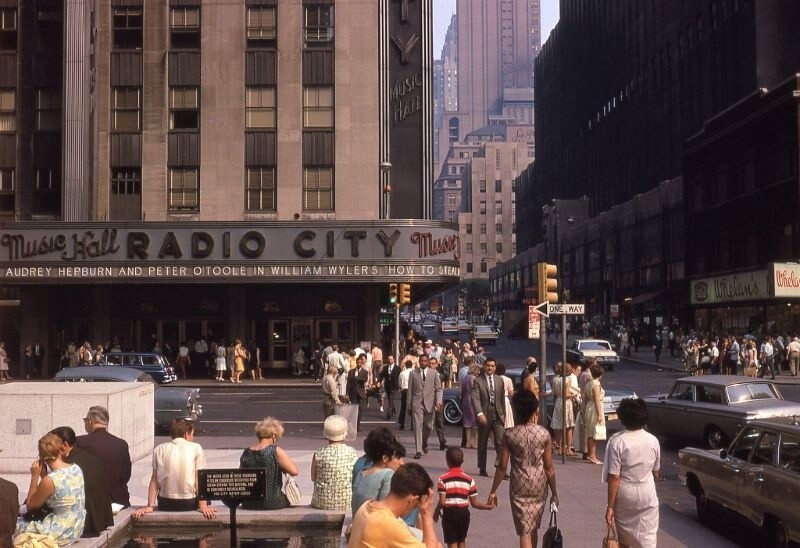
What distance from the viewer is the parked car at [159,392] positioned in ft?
74.4

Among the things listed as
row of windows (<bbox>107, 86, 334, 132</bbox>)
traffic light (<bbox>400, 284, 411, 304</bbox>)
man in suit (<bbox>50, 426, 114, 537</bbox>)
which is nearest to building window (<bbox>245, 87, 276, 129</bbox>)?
row of windows (<bbox>107, 86, 334, 132</bbox>)

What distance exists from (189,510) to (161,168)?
3540 centimetres

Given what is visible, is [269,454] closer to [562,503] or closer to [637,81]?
[562,503]

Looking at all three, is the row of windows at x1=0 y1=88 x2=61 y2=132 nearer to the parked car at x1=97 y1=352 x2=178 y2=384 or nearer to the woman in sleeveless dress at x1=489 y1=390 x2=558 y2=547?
the parked car at x1=97 y1=352 x2=178 y2=384

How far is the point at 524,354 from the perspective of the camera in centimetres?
6097

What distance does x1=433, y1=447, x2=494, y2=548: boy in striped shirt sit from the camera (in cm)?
960

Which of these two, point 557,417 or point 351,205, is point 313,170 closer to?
point 351,205

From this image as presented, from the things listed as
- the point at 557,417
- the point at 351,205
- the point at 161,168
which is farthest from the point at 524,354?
the point at 557,417

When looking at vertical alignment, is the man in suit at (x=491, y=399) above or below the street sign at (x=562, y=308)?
below

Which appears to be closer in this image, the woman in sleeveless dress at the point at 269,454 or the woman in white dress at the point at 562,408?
the woman in sleeveless dress at the point at 269,454

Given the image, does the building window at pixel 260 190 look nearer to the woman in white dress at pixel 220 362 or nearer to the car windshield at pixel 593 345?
the woman in white dress at pixel 220 362

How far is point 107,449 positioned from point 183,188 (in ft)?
115

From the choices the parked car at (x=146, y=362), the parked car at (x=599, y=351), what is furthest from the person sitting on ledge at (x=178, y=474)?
the parked car at (x=599, y=351)

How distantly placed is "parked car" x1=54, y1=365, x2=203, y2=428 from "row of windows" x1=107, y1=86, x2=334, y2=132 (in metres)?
24.2
